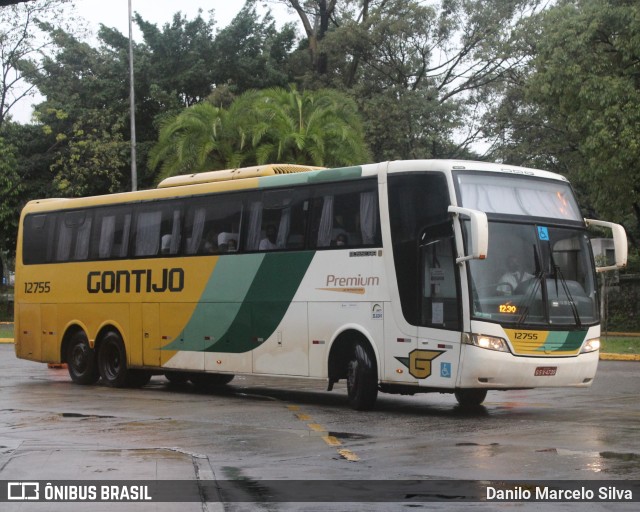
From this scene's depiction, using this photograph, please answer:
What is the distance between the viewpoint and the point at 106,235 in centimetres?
2198

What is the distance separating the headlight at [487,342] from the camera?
14961mm

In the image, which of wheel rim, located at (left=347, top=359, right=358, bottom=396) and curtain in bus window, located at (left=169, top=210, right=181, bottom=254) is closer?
wheel rim, located at (left=347, top=359, right=358, bottom=396)

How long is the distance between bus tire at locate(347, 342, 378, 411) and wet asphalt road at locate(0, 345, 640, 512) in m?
0.26

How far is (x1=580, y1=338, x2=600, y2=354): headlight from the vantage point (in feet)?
51.5

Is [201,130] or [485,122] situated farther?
[485,122]

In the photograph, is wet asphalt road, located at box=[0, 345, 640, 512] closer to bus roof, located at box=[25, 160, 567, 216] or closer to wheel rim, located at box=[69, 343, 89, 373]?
wheel rim, located at box=[69, 343, 89, 373]

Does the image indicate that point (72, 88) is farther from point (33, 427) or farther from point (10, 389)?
point (33, 427)

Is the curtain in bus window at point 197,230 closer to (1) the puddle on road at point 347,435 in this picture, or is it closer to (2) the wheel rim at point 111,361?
(2) the wheel rim at point 111,361

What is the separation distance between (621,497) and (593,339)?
746 cm

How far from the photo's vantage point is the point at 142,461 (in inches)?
414

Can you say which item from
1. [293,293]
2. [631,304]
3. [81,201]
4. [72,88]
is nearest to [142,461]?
[293,293]

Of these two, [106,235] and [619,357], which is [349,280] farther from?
[619,357]

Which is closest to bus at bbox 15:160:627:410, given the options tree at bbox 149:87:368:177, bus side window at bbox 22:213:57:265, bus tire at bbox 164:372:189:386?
bus tire at bbox 164:372:189:386

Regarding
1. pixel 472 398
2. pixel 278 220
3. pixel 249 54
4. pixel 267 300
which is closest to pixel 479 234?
pixel 472 398
